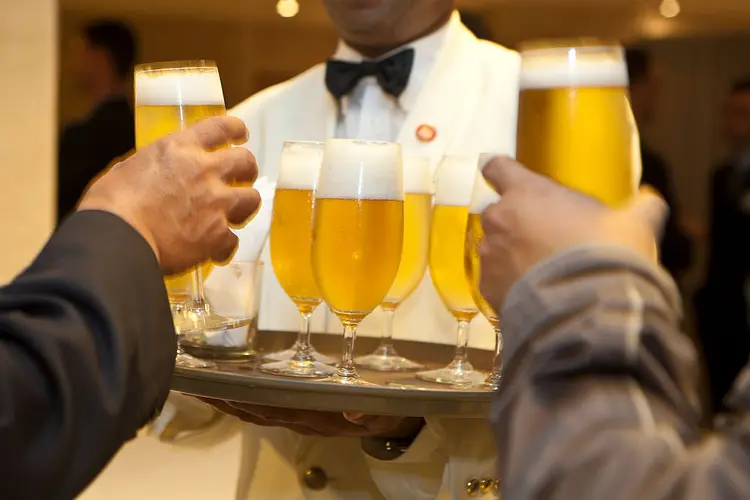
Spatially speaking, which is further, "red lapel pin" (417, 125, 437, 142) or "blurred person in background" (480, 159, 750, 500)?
"red lapel pin" (417, 125, 437, 142)

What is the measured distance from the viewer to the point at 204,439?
5.56ft

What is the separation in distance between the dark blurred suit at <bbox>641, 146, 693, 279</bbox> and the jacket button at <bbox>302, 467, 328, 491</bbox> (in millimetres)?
3636

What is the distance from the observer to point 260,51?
615 cm

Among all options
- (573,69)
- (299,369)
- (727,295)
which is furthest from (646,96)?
(573,69)

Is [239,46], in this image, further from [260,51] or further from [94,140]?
[94,140]

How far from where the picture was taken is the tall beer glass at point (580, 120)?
90cm

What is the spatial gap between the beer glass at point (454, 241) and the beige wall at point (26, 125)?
2951 millimetres

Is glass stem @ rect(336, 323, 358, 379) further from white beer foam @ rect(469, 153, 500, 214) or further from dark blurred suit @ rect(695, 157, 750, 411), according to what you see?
dark blurred suit @ rect(695, 157, 750, 411)

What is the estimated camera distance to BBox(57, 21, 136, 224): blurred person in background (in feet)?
16.1

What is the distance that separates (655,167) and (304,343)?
163 inches

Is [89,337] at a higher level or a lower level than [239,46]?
lower

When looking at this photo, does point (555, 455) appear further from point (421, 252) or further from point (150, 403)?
point (421, 252)

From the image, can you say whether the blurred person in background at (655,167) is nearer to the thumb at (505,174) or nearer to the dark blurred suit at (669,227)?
the dark blurred suit at (669,227)

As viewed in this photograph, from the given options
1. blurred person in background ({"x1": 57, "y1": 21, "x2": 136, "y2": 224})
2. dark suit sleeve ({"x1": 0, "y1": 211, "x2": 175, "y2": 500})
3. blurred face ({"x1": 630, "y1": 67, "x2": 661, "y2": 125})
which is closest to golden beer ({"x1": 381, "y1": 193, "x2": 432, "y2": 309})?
dark suit sleeve ({"x1": 0, "y1": 211, "x2": 175, "y2": 500})
